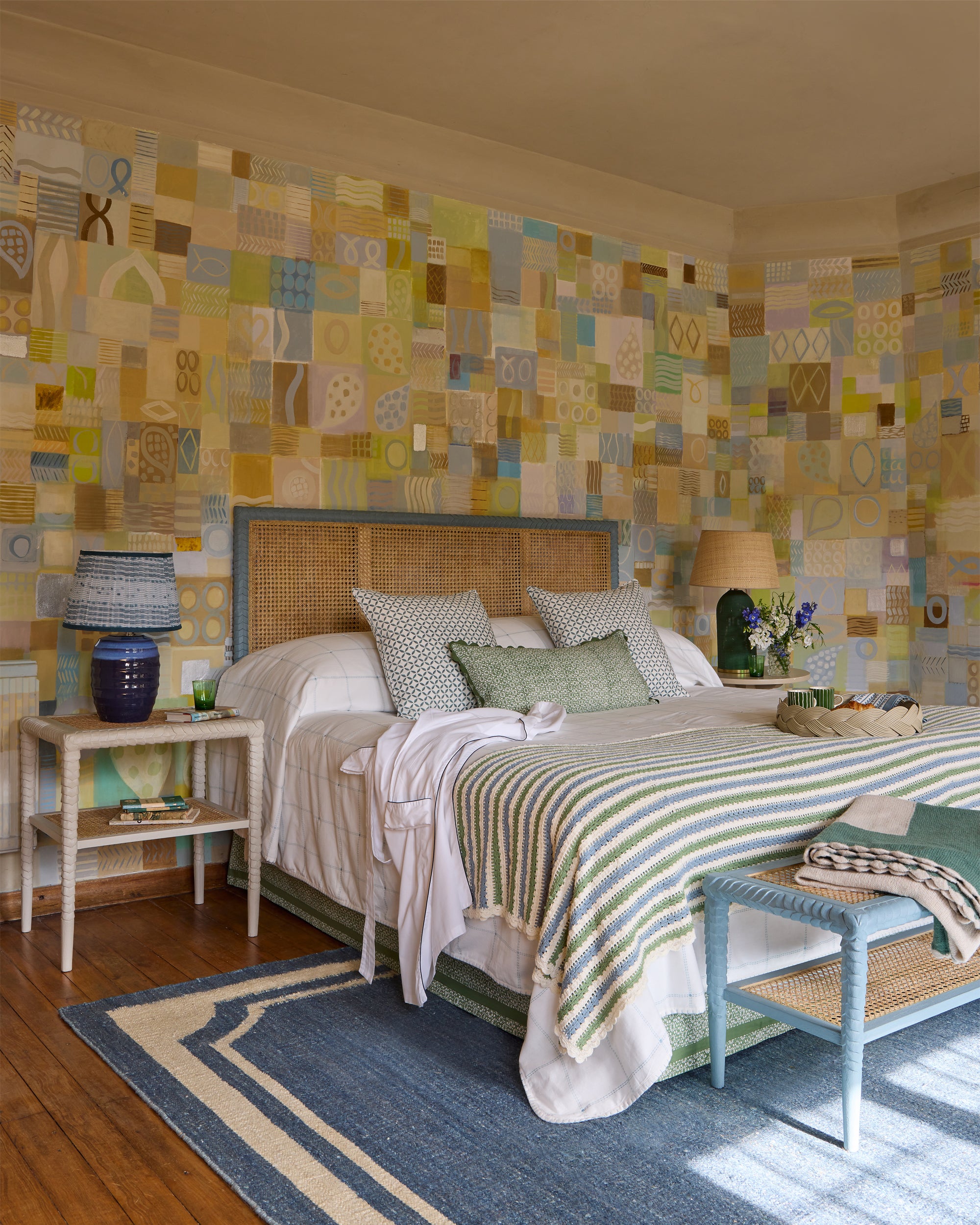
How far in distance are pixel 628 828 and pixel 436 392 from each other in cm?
263

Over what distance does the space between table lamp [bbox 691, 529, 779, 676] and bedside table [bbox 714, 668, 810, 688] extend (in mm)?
62

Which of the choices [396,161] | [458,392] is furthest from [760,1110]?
[396,161]

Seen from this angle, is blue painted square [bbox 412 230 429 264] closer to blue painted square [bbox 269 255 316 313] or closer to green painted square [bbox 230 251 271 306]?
blue painted square [bbox 269 255 316 313]

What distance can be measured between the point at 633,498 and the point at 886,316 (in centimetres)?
153

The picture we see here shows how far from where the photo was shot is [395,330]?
4.19 metres

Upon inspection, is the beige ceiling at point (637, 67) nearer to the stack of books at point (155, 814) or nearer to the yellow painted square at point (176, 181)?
the yellow painted square at point (176, 181)

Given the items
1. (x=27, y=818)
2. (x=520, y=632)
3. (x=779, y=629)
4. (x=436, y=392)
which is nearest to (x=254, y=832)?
(x=27, y=818)

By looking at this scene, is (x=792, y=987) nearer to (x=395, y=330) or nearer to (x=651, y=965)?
(x=651, y=965)

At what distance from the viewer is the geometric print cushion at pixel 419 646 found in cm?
328

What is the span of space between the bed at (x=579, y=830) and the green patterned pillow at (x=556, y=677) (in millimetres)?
96

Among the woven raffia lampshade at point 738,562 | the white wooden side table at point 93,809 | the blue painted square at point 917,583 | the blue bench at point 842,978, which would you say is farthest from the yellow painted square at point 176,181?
the blue painted square at point 917,583

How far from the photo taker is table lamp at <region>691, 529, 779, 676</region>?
15.1 ft

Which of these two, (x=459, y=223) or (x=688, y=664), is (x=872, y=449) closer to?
(x=688, y=664)

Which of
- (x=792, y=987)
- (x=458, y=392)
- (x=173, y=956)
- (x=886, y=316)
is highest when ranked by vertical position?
(x=886, y=316)
